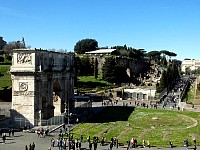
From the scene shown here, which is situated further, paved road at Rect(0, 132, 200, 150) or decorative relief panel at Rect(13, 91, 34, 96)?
decorative relief panel at Rect(13, 91, 34, 96)

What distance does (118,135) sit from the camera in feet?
126

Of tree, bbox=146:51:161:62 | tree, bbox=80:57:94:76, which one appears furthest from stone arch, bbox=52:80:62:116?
tree, bbox=146:51:161:62

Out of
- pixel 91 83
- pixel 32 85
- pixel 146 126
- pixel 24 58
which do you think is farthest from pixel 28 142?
pixel 91 83

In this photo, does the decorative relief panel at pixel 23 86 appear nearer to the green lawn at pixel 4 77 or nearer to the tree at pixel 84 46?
the green lawn at pixel 4 77

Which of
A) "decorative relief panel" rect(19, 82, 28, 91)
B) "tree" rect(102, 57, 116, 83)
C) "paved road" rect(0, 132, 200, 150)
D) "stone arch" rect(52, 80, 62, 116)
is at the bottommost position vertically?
"paved road" rect(0, 132, 200, 150)

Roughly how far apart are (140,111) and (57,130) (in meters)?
19.3

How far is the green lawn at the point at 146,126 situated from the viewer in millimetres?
37844

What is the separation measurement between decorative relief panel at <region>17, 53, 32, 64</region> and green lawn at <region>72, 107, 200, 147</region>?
10.4 metres

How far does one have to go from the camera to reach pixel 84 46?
146 metres

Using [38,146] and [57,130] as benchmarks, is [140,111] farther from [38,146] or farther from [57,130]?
[38,146]

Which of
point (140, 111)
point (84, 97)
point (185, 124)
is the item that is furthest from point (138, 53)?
point (185, 124)

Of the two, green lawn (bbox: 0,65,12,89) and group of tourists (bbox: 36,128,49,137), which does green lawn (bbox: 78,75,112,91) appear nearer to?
green lawn (bbox: 0,65,12,89)

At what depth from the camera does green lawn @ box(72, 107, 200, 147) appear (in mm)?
37844

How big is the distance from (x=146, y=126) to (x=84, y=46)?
10484 centimetres
